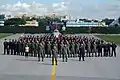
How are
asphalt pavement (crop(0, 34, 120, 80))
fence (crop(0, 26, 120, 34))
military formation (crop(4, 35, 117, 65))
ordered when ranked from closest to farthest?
1. asphalt pavement (crop(0, 34, 120, 80))
2. military formation (crop(4, 35, 117, 65))
3. fence (crop(0, 26, 120, 34))

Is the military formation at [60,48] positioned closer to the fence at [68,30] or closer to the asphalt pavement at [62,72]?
the asphalt pavement at [62,72]

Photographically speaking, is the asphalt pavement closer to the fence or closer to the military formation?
the military formation

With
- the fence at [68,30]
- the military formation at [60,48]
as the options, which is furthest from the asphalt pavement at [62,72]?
the fence at [68,30]

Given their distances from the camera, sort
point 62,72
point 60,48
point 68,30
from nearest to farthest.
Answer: point 62,72 < point 60,48 < point 68,30

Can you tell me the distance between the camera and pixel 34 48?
27969 millimetres

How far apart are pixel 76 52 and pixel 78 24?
11175 centimetres

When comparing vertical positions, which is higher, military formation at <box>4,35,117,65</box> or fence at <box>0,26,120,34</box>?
military formation at <box>4,35,117,65</box>

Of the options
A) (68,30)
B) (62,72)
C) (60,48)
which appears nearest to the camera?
(62,72)

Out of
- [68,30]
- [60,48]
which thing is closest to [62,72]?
[60,48]

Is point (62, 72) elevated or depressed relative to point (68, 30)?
elevated

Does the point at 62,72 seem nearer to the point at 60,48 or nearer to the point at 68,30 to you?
the point at 60,48

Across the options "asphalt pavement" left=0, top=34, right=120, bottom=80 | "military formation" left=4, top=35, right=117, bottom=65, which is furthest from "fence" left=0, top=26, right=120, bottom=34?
"asphalt pavement" left=0, top=34, right=120, bottom=80

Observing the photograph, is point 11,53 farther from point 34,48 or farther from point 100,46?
point 100,46

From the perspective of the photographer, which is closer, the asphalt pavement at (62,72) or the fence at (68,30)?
the asphalt pavement at (62,72)
